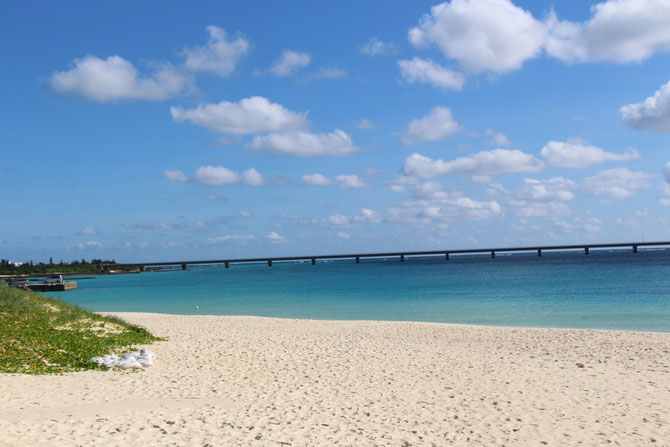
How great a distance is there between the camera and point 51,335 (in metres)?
15.3

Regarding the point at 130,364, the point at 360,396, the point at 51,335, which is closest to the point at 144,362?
the point at 130,364

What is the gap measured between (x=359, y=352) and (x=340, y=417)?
713cm

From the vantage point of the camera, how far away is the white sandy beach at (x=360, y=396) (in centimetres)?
802

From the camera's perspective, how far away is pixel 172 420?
877 centimetres

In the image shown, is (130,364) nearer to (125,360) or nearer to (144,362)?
(125,360)

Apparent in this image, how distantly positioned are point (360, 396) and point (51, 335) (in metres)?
10.1

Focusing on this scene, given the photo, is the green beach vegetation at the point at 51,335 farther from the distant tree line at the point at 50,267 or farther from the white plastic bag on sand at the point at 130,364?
the distant tree line at the point at 50,267

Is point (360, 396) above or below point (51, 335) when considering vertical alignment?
below

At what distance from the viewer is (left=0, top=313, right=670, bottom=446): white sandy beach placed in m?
8.02

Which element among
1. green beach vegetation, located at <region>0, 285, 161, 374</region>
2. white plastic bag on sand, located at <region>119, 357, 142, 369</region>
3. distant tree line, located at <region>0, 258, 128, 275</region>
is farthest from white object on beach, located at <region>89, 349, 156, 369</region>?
distant tree line, located at <region>0, 258, 128, 275</region>

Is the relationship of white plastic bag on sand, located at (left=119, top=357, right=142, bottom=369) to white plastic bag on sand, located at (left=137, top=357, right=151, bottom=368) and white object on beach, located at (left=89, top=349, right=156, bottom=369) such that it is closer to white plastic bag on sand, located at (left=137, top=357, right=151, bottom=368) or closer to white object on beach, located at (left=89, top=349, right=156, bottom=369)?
white object on beach, located at (left=89, top=349, right=156, bottom=369)

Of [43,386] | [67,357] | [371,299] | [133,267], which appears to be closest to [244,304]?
[371,299]

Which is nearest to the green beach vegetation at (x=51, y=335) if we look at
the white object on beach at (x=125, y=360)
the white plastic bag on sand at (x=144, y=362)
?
the white object on beach at (x=125, y=360)

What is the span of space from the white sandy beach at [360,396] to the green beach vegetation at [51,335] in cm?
90
